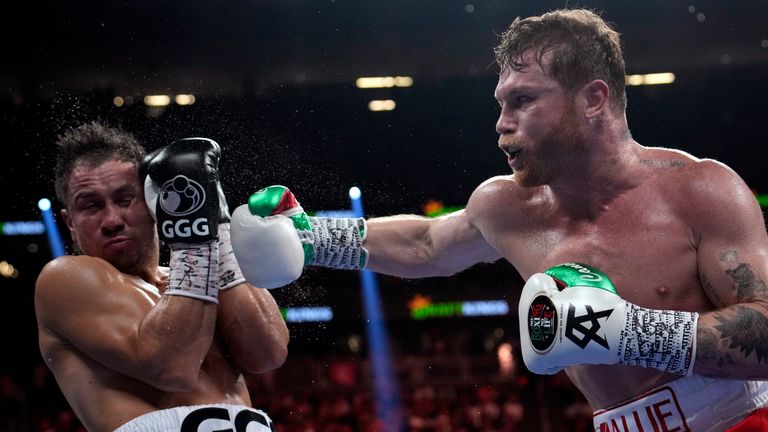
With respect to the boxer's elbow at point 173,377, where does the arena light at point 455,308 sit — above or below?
below

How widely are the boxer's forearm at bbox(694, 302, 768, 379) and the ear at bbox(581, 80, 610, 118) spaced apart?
29.5 inches

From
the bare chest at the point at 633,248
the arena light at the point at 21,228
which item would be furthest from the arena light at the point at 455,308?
the bare chest at the point at 633,248

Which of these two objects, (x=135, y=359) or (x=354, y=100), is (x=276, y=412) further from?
(x=135, y=359)

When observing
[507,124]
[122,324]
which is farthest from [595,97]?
[122,324]

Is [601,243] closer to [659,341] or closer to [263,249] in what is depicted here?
[659,341]

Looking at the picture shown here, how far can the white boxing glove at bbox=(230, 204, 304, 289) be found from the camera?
2.30 meters

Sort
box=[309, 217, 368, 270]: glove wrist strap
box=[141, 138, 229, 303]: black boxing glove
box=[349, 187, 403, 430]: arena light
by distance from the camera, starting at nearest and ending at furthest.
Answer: box=[141, 138, 229, 303]: black boxing glove, box=[309, 217, 368, 270]: glove wrist strap, box=[349, 187, 403, 430]: arena light

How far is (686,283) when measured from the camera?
87.3 inches

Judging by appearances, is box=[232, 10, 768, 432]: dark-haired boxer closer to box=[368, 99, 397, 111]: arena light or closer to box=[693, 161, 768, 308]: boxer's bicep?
box=[693, 161, 768, 308]: boxer's bicep

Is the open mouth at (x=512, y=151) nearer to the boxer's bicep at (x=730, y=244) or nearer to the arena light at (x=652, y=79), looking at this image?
the boxer's bicep at (x=730, y=244)

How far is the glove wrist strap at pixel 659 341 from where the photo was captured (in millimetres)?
1971

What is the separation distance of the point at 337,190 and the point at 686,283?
970cm

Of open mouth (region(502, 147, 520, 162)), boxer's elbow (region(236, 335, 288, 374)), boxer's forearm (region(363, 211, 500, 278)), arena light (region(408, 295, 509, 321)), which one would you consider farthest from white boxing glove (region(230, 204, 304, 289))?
arena light (region(408, 295, 509, 321))

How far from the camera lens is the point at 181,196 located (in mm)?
2332
